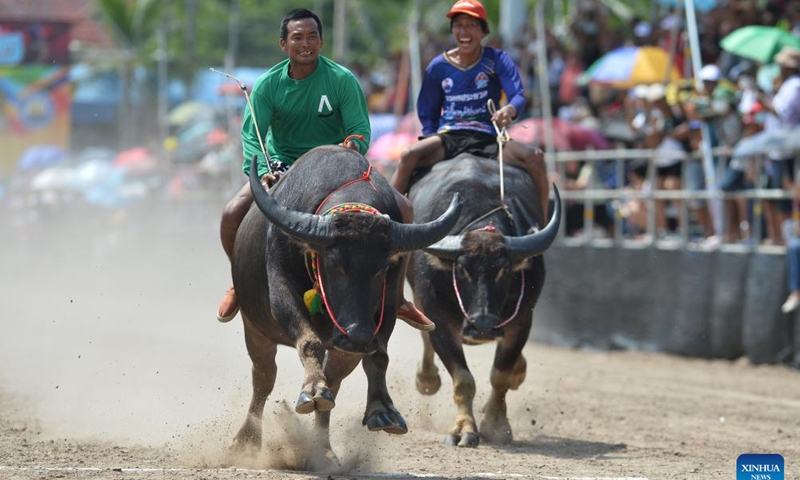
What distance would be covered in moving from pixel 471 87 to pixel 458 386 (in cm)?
235

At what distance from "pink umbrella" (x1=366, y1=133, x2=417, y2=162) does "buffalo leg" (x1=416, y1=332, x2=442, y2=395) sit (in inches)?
297

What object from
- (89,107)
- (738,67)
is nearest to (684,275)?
(738,67)

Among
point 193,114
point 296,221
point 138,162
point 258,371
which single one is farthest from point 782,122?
point 193,114

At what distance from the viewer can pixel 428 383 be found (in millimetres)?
9617

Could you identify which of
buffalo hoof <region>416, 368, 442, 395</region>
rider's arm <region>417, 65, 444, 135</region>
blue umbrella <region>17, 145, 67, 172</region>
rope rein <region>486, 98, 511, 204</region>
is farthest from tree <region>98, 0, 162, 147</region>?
rope rein <region>486, 98, 511, 204</region>

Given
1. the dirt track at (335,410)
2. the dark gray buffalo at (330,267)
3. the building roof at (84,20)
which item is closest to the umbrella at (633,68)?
the dirt track at (335,410)

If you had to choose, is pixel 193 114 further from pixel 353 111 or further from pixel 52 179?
pixel 353 111

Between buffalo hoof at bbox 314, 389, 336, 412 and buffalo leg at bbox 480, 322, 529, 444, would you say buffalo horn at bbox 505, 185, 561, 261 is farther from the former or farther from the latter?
buffalo hoof at bbox 314, 389, 336, 412

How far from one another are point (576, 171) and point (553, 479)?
10202 mm

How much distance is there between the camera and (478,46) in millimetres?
9555

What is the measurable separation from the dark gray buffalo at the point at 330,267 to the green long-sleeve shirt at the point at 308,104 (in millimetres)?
470

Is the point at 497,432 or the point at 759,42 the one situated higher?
the point at 759,42

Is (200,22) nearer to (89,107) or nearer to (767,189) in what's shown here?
(89,107)

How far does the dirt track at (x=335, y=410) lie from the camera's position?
7.30 m
